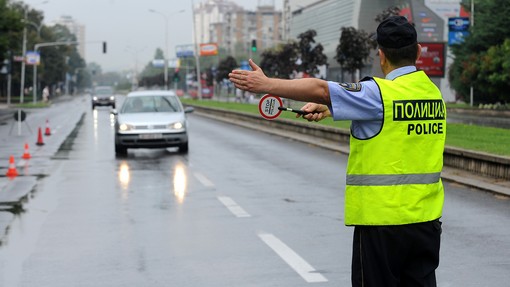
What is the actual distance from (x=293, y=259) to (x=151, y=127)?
14846 mm

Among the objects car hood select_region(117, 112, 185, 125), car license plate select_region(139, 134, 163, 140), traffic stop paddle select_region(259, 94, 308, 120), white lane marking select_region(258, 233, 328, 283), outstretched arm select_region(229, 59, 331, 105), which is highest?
outstretched arm select_region(229, 59, 331, 105)

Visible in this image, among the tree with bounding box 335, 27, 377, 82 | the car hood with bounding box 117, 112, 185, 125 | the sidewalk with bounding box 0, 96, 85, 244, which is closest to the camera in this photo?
the sidewalk with bounding box 0, 96, 85, 244

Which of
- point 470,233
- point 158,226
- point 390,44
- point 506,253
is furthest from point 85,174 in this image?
point 390,44

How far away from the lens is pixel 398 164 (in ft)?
13.1

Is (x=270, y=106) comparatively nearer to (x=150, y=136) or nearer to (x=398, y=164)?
(x=398, y=164)

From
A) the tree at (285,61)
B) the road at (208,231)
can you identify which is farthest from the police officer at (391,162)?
the tree at (285,61)

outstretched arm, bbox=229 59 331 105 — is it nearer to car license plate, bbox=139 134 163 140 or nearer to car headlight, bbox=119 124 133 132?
car license plate, bbox=139 134 163 140

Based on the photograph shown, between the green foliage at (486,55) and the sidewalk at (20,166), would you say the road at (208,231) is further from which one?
the green foliage at (486,55)

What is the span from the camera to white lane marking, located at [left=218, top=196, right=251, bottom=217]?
11.7 m

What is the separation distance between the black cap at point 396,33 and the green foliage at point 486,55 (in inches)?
2063

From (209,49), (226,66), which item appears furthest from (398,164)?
(209,49)

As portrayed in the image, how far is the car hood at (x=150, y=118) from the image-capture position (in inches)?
910

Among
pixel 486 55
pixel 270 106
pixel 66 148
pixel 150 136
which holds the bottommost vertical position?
pixel 66 148

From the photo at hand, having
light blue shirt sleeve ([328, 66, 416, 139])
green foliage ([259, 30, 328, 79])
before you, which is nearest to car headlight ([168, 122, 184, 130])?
light blue shirt sleeve ([328, 66, 416, 139])
